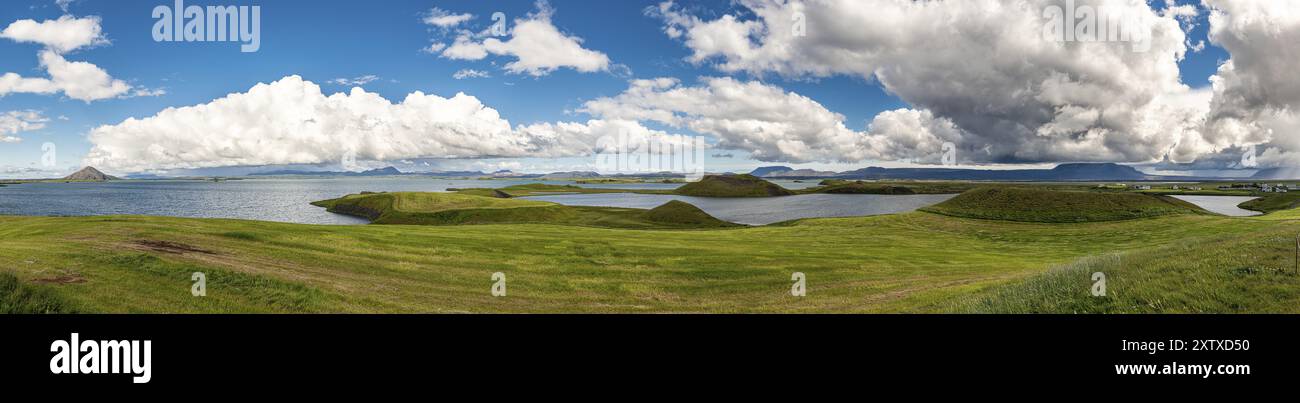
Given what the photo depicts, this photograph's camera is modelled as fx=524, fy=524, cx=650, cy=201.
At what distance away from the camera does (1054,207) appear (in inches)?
4131

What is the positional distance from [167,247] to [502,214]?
98.2 m

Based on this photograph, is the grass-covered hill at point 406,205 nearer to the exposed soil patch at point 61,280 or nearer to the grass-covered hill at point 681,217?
the grass-covered hill at point 681,217

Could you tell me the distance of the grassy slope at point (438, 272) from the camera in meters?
19.5

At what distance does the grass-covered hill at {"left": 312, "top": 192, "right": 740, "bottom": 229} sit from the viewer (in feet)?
354

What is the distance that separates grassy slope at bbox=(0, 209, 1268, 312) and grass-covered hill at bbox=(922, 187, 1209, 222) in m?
73.8

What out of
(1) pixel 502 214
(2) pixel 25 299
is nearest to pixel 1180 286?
(2) pixel 25 299

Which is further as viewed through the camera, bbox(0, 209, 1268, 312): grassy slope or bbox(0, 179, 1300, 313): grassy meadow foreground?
bbox(0, 209, 1268, 312): grassy slope

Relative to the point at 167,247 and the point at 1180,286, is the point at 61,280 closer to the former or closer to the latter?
the point at 167,247

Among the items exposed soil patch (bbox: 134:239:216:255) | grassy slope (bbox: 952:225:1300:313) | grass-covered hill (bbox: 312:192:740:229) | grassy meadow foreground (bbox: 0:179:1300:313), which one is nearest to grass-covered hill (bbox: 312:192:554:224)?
grass-covered hill (bbox: 312:192:740:229)

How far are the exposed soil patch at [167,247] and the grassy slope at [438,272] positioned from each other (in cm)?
16

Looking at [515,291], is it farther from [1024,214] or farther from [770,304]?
[1024,214]

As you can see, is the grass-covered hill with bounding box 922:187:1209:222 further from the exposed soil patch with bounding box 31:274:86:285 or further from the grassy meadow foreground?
the exposed soil patch with bounding box 31:274:86:285
